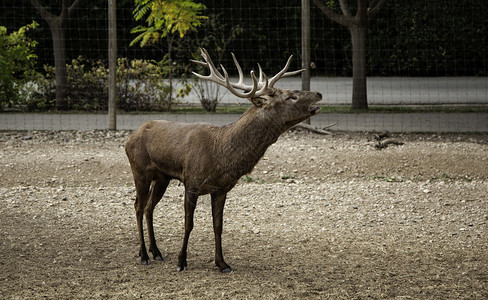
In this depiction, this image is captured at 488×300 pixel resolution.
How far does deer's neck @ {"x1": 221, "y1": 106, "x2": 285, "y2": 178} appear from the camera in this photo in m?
5.31

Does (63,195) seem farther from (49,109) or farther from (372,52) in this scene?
(372,52)

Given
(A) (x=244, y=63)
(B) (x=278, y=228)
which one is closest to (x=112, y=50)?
(B) (x=278, y=228)

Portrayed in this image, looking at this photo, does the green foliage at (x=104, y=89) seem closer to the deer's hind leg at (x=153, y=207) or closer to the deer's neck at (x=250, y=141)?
the deer's hind leg at (x=153, y=207)

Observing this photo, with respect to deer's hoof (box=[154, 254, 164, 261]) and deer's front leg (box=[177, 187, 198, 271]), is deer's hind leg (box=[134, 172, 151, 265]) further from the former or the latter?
deer's front leg (box=[177, 187, 198, 271])

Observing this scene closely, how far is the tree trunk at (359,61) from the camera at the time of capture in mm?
15836

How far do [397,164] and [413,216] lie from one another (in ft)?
7.96

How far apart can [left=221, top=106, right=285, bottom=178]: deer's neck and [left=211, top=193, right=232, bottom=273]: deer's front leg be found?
265mm

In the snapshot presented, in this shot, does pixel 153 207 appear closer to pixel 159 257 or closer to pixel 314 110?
pixel 159 257

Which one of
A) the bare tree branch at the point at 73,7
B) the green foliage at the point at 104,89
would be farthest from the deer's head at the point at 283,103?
the bare tree branch at the point at 73,7

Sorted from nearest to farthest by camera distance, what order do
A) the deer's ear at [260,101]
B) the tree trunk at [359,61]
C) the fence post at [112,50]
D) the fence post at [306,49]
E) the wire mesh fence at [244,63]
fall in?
the deer's ear at [260,101], the fence post at [306,49], the fence post at [112,50], the wire mesh fence at [244,63], the tree trunk at [359,61]

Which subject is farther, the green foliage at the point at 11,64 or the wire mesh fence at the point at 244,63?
the green foliage at the point at 11,64

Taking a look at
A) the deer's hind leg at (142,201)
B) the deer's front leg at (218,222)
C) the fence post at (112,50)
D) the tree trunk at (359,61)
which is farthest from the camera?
the tree trunk at (359,61)

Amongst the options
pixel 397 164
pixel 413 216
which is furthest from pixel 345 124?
pixel 413 216

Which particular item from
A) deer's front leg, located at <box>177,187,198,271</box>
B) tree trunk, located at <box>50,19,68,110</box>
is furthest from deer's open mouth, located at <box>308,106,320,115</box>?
tree trunk, located at <box>50,19,68,110</box>
